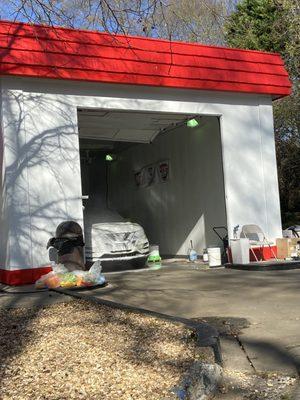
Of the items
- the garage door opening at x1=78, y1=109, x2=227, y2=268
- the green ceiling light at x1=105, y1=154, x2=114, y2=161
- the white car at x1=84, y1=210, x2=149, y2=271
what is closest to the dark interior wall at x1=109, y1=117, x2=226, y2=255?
the garage door opening at x1=78, y1=109, x2=227, y2=268

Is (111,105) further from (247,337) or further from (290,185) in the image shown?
(290,185)

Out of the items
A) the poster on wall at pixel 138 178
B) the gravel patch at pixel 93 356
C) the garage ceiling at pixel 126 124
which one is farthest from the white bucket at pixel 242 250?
the poster on wall at pixel 138 178

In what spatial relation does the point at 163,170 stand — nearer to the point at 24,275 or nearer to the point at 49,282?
the point at 24,275

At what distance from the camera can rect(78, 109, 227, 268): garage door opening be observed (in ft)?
40.3

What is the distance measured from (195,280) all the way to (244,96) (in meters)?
4.64

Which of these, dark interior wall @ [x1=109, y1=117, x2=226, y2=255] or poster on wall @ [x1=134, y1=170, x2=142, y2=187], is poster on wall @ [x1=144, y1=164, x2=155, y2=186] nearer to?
dark interior wall @ [x1=109, y1=117, x2=226, y2=255]

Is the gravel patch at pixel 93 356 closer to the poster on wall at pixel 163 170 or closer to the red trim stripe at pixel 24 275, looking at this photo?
the red trim stripe at pixel 24 275

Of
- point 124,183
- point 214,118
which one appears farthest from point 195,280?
point 124,183

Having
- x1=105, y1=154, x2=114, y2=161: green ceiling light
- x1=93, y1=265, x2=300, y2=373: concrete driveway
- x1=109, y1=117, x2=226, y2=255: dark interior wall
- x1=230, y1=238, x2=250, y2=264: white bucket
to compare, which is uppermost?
x1=105, y1=154, x2=114, y2=161: green ceiling light

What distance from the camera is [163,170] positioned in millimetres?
14852

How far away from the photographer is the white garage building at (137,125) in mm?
9227

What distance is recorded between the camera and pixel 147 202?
1603cm

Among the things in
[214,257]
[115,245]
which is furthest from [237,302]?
[115,245]

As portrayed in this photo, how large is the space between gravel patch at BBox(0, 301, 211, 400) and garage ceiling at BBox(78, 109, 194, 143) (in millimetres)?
6633
